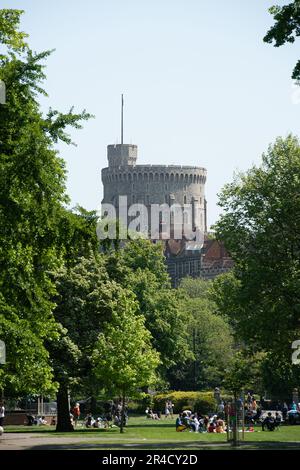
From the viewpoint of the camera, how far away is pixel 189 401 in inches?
3007

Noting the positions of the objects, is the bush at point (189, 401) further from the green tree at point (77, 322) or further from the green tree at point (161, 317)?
the green tree at point (77, 322)

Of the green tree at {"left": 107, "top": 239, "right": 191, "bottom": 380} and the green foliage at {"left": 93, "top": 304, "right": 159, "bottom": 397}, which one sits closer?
the green foliage at {"left": 93, "top": 304, "right": 159, "bottom": 397}

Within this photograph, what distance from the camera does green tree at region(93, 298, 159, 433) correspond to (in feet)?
175

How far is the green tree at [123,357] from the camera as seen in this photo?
53.4 meters

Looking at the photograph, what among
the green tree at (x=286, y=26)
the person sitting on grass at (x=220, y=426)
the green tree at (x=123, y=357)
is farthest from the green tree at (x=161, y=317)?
the green tree at (x=286, y=26)

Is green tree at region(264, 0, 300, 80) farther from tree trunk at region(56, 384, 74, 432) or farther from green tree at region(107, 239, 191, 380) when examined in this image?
green tree at region(107, 239, 191, 380)

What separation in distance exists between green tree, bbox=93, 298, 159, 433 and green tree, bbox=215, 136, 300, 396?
6.01 m

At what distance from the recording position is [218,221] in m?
52.8

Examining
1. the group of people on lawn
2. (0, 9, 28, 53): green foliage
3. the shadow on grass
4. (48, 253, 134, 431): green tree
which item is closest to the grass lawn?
the shadow on grass

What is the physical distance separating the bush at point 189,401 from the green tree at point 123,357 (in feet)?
54.9

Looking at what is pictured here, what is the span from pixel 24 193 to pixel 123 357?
27851mm

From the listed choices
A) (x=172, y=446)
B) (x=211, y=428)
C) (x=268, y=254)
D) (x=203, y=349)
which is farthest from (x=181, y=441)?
(x=203, y=349)
